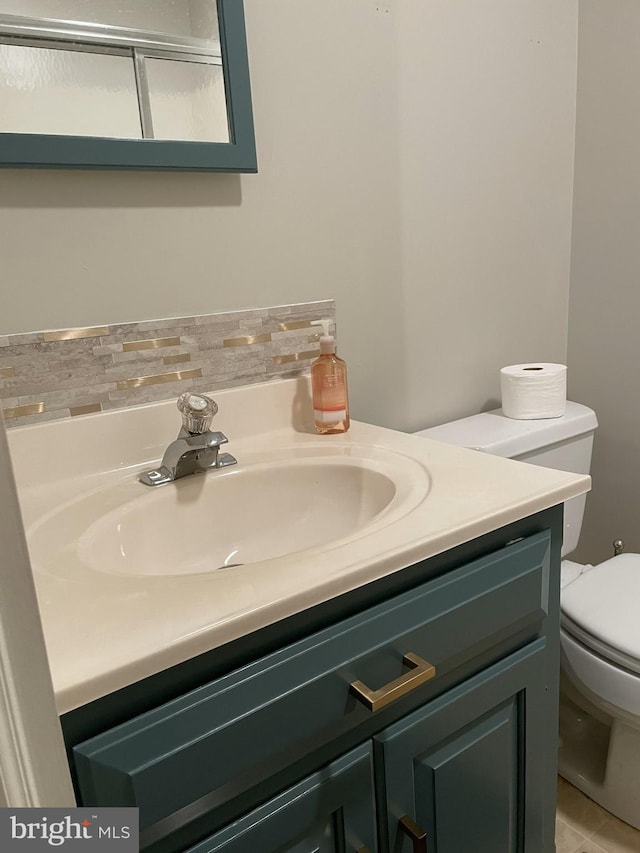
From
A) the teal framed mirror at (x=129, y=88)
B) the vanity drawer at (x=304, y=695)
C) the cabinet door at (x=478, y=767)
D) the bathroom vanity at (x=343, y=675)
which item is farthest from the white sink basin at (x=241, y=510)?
the teal framed mirror at (x=129, y=88)

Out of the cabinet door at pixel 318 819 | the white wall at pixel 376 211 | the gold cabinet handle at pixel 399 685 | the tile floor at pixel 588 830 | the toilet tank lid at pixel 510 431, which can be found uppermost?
the white wall at pixel 376 211

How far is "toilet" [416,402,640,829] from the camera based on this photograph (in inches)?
45.7

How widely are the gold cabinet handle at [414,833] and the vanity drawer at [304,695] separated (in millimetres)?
133

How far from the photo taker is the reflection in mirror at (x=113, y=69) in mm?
907

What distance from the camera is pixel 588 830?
51.3 inches

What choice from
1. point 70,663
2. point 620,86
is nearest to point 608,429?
point 620,86

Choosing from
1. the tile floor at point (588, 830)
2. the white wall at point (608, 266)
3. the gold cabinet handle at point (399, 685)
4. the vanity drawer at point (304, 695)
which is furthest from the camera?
the white wall at point (608, 266)

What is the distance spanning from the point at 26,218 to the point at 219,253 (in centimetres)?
31

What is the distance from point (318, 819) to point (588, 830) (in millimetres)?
905

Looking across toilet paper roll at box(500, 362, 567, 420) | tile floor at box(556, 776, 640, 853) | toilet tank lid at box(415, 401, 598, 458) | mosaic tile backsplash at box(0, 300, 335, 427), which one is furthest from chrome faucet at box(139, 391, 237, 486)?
tile floor at box(556, 776, 640, 853)

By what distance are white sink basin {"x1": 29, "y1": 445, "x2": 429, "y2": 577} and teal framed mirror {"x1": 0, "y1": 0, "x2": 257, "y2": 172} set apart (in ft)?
1.62

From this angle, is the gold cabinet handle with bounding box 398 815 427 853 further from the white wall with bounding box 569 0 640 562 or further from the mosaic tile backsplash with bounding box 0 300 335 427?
the white wall with bounding box 569 0 640 562

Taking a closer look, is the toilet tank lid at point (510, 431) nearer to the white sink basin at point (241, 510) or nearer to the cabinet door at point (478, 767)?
the white sink basin at point (241, 510)

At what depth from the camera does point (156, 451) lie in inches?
42.4
